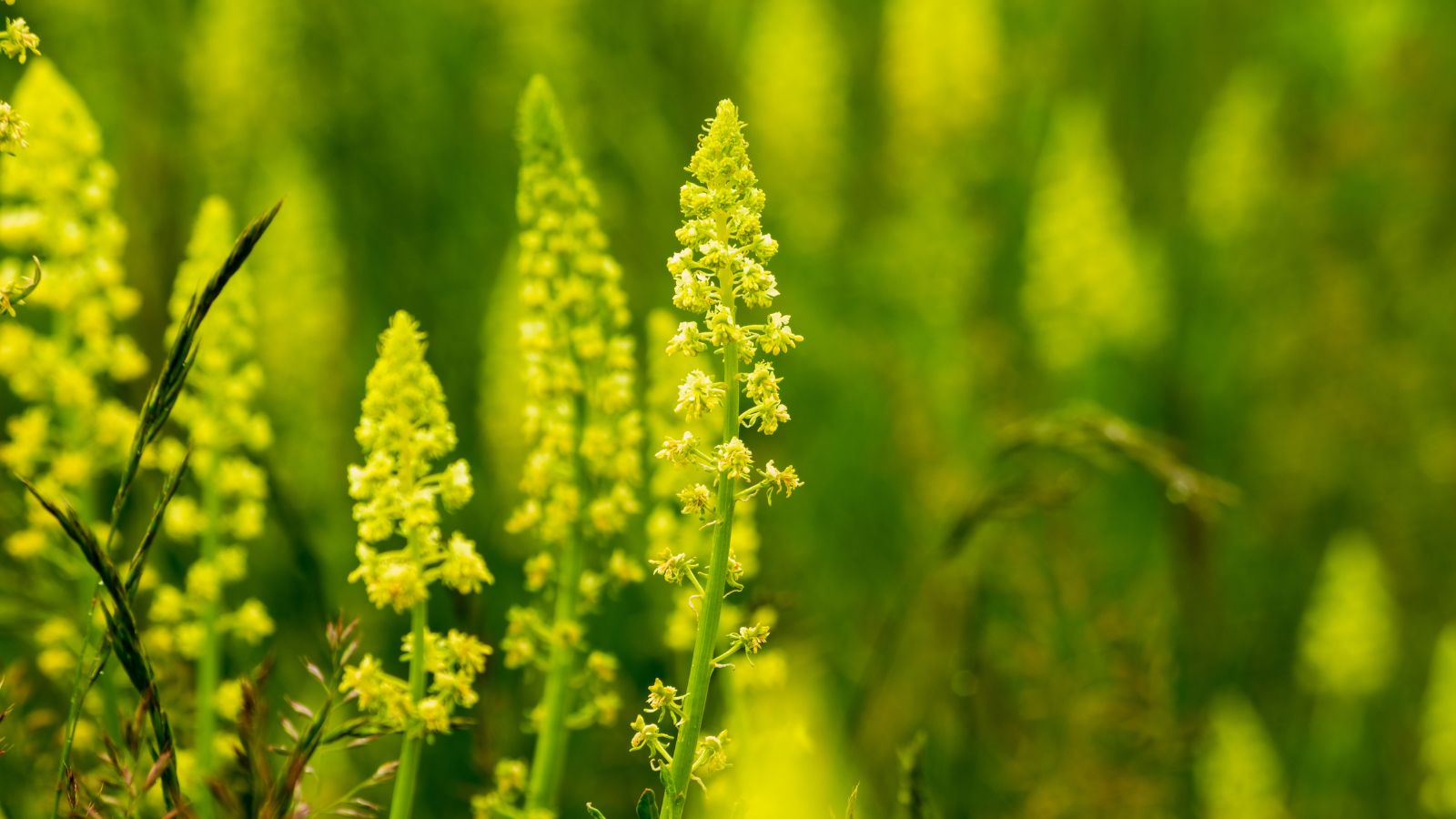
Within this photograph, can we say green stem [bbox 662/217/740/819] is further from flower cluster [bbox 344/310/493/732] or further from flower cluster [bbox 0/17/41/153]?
flower cluster [bbox 0/17/41/153]

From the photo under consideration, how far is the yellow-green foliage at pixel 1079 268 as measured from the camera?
19.8 feet

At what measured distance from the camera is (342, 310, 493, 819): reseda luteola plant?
1.70 m

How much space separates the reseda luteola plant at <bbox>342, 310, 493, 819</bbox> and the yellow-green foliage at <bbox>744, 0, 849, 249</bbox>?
5.11 meters

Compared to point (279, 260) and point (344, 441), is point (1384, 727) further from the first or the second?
point (279, 260)

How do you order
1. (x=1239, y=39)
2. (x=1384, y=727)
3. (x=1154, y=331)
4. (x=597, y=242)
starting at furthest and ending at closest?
(x=1239, y=39), (x=1154, y=331), (x=1384, y=727), (x=597, y=242)

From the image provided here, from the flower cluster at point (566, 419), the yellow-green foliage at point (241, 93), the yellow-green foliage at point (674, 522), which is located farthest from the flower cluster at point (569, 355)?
the yellow-green foliage at point (241, 93)

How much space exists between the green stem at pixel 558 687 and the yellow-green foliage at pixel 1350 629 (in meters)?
3.51

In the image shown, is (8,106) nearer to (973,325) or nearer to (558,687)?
(558,687)

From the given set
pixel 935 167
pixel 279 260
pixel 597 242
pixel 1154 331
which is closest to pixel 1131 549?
pixel 1154 331

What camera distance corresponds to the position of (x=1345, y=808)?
5.22 m

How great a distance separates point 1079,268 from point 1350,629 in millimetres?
1881

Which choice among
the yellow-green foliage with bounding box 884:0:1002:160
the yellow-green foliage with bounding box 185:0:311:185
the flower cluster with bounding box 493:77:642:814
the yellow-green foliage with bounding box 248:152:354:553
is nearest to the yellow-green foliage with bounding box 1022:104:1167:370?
the yellow-green foliage with bounding box 884:0:1002:160

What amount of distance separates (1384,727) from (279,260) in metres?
4.62

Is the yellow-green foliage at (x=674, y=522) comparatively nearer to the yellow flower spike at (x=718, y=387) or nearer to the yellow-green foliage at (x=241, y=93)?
the yellow flower spike at (x=718, y=387)
